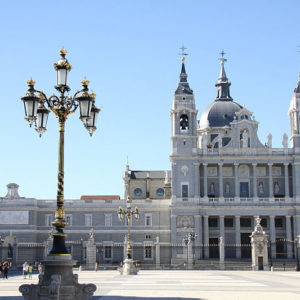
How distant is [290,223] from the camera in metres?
82.9

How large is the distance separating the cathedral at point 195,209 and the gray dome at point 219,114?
1366 cm

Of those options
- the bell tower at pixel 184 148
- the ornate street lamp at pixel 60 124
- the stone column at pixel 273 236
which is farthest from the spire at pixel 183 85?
the ornate street lamp at pixel 60 124

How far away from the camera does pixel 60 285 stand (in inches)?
753

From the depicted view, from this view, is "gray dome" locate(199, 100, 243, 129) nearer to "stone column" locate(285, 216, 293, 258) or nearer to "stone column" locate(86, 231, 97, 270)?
→ "stone column" locate(285, 216, 293, 258)

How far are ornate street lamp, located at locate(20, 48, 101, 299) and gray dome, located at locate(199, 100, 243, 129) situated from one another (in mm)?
80186

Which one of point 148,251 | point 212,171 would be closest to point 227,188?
point 212,171

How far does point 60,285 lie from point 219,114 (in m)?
84.0

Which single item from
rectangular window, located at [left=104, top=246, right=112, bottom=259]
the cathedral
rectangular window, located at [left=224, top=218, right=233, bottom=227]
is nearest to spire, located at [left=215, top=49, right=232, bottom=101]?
the cathedral

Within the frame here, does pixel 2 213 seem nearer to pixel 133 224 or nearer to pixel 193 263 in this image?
pixel 133 224

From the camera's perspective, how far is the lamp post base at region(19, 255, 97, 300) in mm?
19141

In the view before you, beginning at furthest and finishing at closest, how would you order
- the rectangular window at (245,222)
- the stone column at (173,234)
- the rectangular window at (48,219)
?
the rectangular window at (245,222)
the rectangular window at (48,219)
the stone column at (173,234)

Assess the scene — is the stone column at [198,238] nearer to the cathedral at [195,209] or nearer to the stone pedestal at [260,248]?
the cathedral at [195,209]

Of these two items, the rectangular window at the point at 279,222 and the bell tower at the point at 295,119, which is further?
the rectangular window at the point at 279,222

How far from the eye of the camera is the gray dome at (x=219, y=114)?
10050 cm
